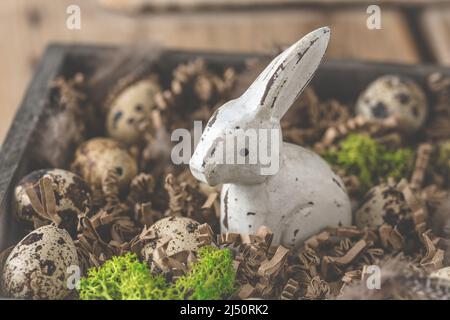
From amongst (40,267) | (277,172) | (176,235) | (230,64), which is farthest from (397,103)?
(40,267)

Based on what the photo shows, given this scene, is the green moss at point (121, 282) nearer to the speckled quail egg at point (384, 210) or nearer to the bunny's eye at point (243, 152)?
the bunny's eye at point (243, 152)

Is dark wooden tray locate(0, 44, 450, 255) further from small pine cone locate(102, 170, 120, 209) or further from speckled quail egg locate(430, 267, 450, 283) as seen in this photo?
speckled quail egg locate(430, 267, 450, 283)

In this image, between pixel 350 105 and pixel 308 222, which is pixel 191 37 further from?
pixel 308 222

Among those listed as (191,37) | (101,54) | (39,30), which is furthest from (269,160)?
(39,30)

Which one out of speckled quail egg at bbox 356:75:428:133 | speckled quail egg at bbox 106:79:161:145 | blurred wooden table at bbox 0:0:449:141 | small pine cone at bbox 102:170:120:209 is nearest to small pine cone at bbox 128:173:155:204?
small pine cone at bbox 102:170:120:209

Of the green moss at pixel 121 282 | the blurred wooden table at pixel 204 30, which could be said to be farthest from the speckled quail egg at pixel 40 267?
the blurred wooden table at pixel 204 30
